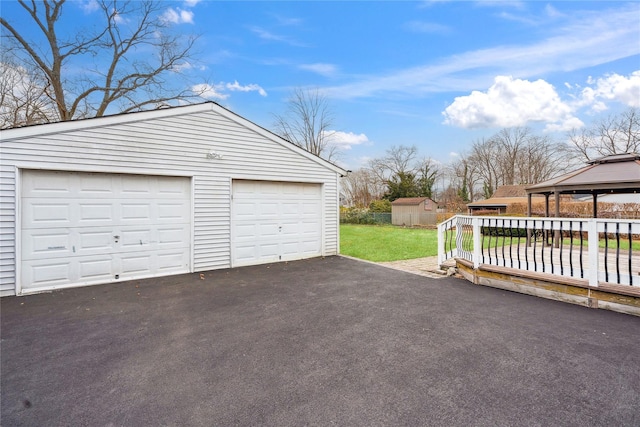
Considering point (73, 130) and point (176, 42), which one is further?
point (176, 42)

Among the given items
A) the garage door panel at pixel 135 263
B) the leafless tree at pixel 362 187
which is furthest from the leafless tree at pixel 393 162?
the garage door panel at pixel 135 263

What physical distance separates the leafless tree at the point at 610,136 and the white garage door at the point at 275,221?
2513 centimetres

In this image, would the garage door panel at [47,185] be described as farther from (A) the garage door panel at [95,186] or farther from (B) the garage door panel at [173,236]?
(B) the garage door panel at [173,236]

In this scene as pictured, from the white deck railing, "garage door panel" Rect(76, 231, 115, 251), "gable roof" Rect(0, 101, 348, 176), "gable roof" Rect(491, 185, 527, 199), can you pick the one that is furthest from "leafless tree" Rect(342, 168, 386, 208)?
"garage door panel" Rect(76, 231, 115, 251)

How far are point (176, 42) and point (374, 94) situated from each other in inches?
406

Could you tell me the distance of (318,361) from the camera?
8.90ft

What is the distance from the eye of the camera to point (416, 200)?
906 inches

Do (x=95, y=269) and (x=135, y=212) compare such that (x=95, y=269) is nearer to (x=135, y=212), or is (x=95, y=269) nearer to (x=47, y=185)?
(x=135, y=212)

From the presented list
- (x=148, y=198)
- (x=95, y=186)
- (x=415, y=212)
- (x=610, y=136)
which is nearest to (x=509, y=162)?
(x=610, y=136)

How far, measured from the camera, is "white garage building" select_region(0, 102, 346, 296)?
5168 millimetres

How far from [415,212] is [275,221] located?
1731 centimetres

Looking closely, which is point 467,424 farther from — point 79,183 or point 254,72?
point 254,72

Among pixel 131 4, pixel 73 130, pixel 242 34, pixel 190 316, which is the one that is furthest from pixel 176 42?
pixel 190 316

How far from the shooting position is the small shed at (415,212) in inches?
887
